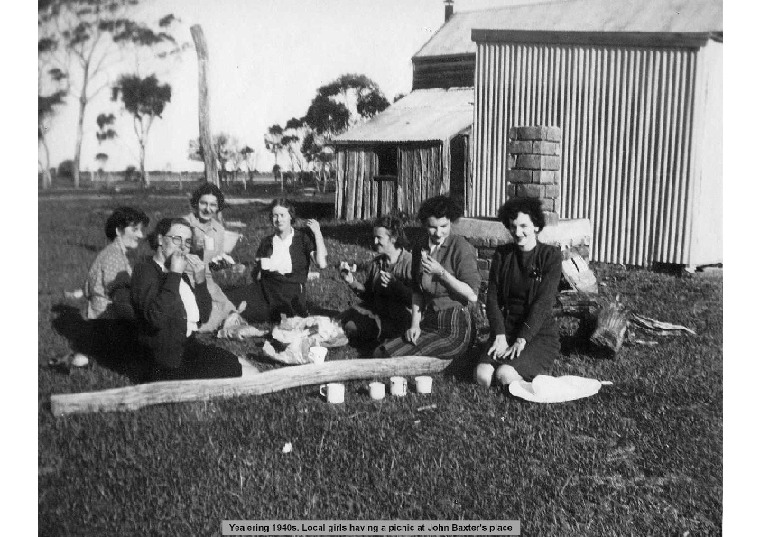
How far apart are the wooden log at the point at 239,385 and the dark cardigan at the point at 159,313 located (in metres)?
0.27

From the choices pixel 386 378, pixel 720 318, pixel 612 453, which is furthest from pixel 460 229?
pixel 612 453

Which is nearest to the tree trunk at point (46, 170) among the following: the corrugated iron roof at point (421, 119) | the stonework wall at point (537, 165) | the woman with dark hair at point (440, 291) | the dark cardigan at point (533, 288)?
the woman with dark hair at point (440, 291)

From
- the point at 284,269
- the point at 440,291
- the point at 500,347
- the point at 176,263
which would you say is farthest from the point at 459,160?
the point at 176,263

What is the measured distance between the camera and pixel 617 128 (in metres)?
8.48

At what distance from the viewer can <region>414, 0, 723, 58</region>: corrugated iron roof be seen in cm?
714

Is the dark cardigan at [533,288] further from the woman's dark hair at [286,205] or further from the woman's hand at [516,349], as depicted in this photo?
the woman's dark hair at [286,205]

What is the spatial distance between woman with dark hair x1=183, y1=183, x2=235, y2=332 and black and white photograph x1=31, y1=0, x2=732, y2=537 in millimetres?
26

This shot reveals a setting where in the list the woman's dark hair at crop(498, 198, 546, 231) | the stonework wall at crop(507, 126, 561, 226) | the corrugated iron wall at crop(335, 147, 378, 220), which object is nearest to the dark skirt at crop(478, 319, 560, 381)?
the woman's dark hair at crop(498, 198, 546, 231)

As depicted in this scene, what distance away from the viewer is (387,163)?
31.3 feet

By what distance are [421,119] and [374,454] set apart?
5156 mm

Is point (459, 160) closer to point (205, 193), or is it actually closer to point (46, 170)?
point (205, 193)

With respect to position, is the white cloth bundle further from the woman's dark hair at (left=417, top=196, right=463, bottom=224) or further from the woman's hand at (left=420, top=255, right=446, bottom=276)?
the woman's dark hair at (left=417, top=196, right=463, bottom=224)

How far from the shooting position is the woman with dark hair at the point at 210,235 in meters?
7.20

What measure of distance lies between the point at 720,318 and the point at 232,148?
4391 millimetres
